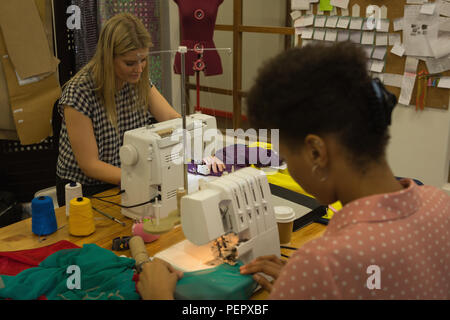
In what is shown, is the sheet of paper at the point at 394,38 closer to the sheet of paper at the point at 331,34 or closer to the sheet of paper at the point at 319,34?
the sheet of paper at the point at 331,34

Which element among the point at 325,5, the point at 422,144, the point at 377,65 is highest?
the point at 325,5

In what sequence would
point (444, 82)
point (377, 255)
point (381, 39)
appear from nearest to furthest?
point (377, 255), point (444, 82), point (381, 39)

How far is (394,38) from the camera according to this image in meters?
3.36

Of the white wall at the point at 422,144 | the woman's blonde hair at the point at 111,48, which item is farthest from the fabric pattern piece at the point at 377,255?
the white wall at the point at 422,144

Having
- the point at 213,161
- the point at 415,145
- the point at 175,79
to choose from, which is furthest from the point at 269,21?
the point at 213,161

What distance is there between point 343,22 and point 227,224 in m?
2.72

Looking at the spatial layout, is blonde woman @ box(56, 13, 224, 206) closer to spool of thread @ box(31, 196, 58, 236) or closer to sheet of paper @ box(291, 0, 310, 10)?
spool of thread @ box(31, 196, 58, 236)

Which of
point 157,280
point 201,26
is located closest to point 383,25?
point 201,26

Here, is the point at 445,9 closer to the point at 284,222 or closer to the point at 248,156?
the point at 248,156

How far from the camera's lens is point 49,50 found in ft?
10.2

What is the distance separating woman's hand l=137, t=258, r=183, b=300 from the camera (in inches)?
46.1

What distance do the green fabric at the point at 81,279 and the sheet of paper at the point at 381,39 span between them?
106 inches

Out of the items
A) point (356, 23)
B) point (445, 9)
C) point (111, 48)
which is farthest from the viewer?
point (356, 23)
